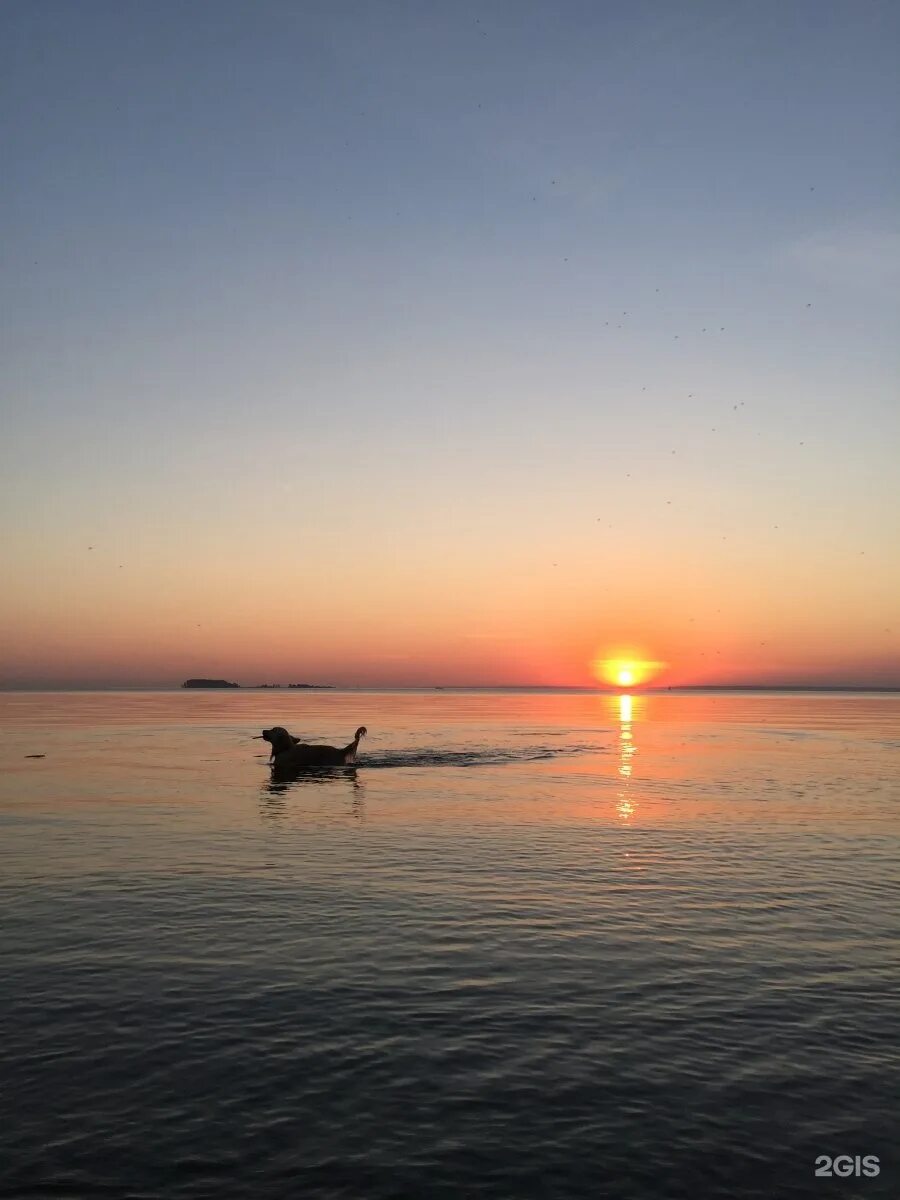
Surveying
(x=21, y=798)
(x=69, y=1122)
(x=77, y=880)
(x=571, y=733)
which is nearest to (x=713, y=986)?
(x=69, y=1122)

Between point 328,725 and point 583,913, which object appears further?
point 328,725

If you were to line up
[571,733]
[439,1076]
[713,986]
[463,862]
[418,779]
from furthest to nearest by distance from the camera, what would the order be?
[571,733], [418,779], [463,862], [713,986], [439,1076]

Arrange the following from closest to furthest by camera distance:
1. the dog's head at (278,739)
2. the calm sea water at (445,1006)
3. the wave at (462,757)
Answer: the calm sea water at (445,1006), the dog's head at (278,739), the wave at (462,757)

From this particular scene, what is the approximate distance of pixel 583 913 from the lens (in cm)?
1905

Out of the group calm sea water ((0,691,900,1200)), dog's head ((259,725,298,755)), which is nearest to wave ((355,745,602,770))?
dog's head ((259,725,298,755))

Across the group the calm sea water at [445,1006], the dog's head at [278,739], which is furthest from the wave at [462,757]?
the calm sea water at [445,1006]

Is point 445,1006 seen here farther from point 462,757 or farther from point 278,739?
point 462,757

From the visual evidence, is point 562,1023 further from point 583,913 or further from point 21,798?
point 21,798

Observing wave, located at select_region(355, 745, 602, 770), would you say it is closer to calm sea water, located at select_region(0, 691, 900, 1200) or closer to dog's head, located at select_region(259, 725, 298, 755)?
dog's head, located at select_region(259, 725, 298, 755)

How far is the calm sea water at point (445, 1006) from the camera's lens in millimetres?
9258

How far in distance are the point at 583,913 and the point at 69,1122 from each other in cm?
1161

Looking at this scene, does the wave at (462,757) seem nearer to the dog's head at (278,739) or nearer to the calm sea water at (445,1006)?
the dog's head at (278,739)

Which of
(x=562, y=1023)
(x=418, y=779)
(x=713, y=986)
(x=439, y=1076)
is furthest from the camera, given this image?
(x=418, y=779)

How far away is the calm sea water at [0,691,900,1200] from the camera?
926 cm
